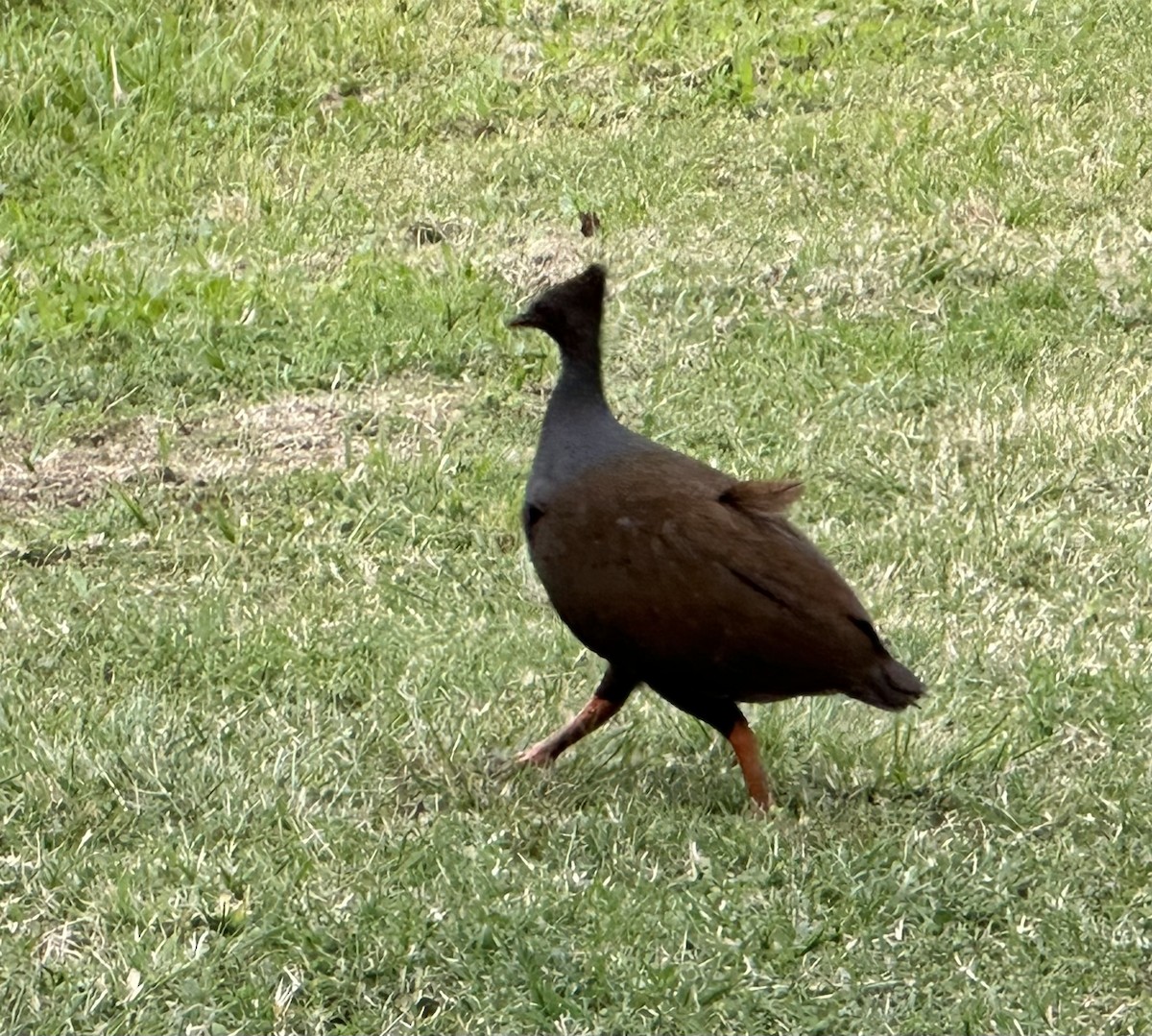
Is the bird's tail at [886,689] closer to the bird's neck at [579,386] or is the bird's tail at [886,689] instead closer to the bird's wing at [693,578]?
the bird's wing at [693,578]

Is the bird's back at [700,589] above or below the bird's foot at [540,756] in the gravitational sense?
above

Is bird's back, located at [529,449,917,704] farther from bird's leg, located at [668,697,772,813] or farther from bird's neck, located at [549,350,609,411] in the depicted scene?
bird's neck, located at [549,350,609,411]

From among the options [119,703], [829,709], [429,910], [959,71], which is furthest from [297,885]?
[959,71]

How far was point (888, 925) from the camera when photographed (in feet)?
13.4

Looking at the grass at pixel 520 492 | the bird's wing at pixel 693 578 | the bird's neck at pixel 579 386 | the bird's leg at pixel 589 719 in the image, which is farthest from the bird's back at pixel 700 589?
the grass at pixel 520 492

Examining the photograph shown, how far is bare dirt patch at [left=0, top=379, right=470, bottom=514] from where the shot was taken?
21.6 feet

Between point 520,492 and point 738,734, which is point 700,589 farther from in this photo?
point 520,492

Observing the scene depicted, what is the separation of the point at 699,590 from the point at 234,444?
294cm

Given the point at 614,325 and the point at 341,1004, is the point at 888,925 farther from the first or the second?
the point at 614,325

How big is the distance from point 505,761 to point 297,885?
0.73 metres

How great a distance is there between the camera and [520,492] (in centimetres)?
638

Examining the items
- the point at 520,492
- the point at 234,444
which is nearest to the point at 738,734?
the point at 520,492

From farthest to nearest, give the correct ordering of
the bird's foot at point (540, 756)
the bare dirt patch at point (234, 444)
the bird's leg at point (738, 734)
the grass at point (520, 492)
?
the bare dirt patch at point (234, 444) < the bird's foot at point (540, 756) < the bird's leg at point (738, 734) < the grass at point (520, 492)

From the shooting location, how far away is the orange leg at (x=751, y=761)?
14.6 feet
